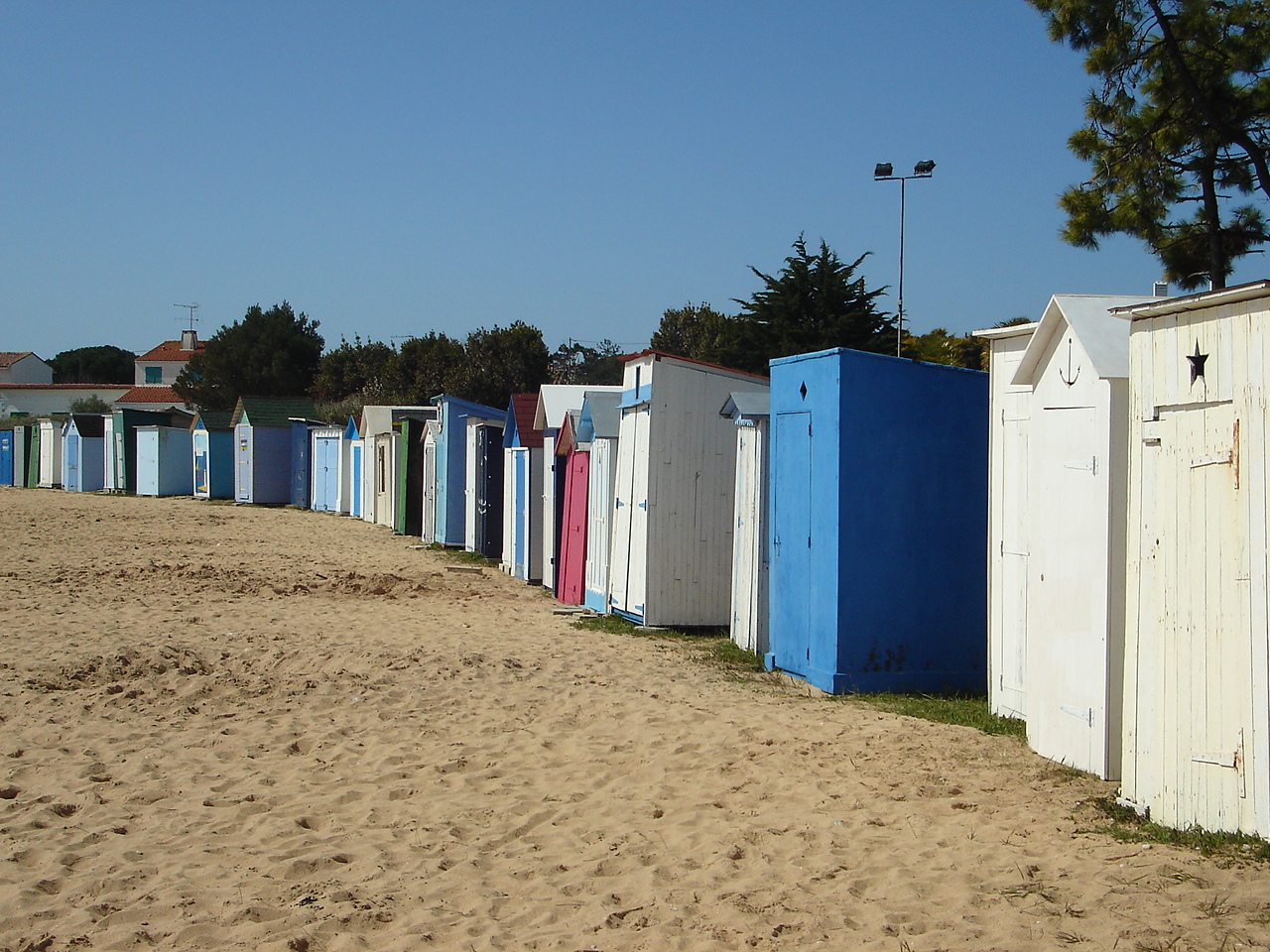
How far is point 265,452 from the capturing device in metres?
33.5

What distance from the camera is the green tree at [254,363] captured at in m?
64.5

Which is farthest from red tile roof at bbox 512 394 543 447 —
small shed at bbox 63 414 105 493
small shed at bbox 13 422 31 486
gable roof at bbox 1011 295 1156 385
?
small shed at bbox 13 422 31 486

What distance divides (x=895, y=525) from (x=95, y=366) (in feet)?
368

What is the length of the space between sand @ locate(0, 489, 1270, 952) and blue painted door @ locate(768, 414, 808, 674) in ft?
1.44

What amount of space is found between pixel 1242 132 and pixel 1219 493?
1210 centimetres


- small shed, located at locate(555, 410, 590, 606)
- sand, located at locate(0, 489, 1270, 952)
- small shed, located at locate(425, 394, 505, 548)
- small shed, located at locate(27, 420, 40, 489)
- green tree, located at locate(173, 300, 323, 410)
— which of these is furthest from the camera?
green tree, located at locate(173, 300, 323, 410)

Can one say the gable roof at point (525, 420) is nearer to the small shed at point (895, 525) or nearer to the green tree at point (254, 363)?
the small shed at point (895, 525)

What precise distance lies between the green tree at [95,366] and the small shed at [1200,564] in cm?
11255

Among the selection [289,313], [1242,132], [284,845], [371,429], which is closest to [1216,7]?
[1242,132]

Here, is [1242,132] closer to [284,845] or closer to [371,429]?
[284,845]

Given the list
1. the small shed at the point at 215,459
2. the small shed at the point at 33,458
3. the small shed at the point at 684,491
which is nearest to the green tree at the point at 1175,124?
the small shed at the point at 684,491

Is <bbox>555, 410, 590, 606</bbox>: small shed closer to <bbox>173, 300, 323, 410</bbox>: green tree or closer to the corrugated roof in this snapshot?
the corrugated roof

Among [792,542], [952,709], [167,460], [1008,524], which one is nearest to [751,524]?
[792,542]

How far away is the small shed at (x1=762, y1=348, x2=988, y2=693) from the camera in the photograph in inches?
317
